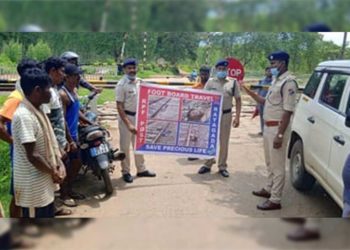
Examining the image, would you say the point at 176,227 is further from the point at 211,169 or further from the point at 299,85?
the point at 299,85

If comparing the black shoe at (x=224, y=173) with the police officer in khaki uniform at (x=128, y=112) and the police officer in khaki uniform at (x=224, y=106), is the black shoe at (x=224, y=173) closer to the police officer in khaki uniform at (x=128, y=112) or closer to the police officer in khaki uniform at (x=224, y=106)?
the police officer in khaki uniform at (x=224, y=106)

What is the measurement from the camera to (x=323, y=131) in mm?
2672

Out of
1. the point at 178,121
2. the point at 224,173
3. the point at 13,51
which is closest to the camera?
the point at 13,51

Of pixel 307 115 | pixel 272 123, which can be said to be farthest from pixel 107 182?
pixel 307 115

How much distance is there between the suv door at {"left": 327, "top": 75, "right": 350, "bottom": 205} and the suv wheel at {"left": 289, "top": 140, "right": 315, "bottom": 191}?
6.5 inches

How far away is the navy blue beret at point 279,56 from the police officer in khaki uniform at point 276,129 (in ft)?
0.38

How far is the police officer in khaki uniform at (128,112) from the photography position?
258 cm

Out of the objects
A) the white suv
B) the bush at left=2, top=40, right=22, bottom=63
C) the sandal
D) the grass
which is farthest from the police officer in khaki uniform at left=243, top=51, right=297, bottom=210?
the grass

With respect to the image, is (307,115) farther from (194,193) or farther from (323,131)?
(194,193)

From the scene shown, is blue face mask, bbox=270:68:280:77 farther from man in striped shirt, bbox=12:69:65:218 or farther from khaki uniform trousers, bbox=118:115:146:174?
man in striped shirt, bbox=12:69:65:218

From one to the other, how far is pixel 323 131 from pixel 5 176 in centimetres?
187

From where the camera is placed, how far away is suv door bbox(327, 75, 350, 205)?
2453mm

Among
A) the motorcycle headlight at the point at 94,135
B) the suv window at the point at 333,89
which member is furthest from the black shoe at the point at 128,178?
the suv window at the point at 333,89

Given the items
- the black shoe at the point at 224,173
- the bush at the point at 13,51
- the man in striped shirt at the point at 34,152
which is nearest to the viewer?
the man in striped shirt at the point at 34,152
